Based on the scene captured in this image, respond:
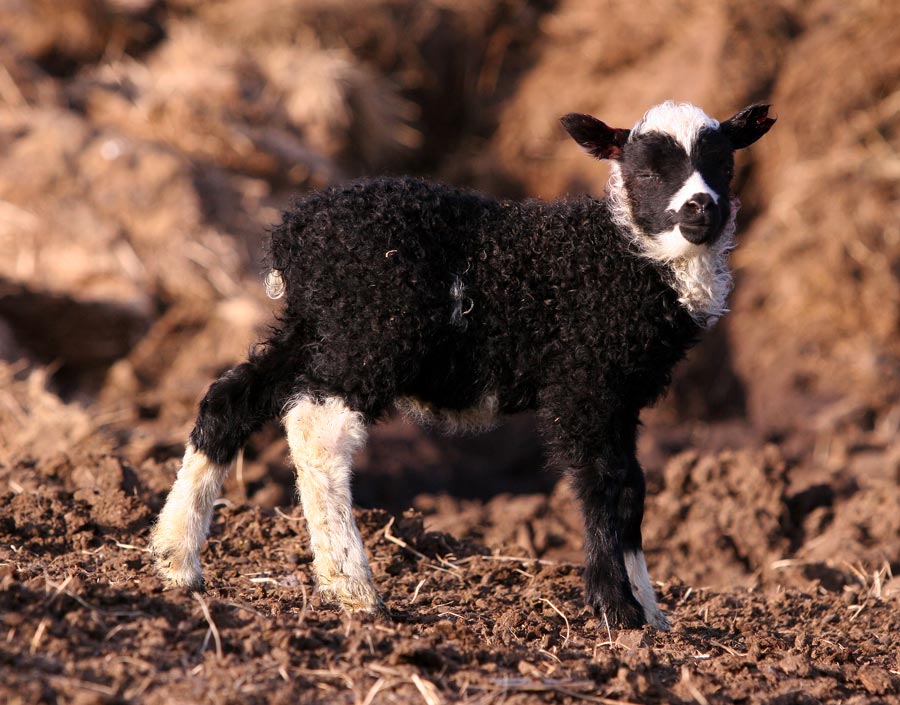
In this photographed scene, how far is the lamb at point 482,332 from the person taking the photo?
5203mm

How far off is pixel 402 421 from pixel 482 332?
4.74 meters

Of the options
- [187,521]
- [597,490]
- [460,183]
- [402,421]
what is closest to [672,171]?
[597,490]

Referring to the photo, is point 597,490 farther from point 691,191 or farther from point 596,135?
point 596,135

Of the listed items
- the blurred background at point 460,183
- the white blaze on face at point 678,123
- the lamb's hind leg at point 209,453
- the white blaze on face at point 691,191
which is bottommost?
the lamb's hind leg at point 209,453

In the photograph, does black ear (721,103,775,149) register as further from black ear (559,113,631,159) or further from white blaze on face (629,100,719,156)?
black ear (559,113,631,159)

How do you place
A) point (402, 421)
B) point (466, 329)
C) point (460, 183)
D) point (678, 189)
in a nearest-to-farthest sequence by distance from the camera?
point (466, 329) < point (678, 189) < point (402, 421) < point (460, 183)

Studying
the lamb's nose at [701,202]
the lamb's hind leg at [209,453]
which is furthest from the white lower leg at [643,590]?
the lamb's hind leg at [209,453]

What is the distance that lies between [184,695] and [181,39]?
37.0 feet

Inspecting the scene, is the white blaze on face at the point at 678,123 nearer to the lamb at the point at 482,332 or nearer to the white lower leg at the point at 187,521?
the lamb at the point at 482,332

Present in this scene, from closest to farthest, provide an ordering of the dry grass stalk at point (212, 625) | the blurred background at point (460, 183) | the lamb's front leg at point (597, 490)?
the dry grass stalk at point (212, 625), the lamb's front leg at point (597, 490), the blurred background at point (460, 183)

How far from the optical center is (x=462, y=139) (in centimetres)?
1530

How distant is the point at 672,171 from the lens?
5.66 m

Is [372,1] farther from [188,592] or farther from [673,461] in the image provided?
[188,592]

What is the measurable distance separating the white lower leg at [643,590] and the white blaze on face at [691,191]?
1852 millimetres
